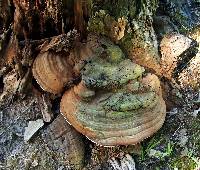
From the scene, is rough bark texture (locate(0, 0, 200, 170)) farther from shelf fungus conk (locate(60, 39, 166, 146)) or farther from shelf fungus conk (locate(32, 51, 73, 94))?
shelf fungus conk (locate(60, 39, 166, 146))

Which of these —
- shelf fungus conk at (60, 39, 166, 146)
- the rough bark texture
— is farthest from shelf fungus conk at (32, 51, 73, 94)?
shelf fungus conk at (60, 39, 166, 146)

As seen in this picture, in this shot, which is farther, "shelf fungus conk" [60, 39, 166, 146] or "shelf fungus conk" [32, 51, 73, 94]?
"shelf fungus conk" [32, 51, 73, 94]

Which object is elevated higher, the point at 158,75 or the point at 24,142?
the point at 158,75

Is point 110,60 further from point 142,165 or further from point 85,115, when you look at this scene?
point 142,165

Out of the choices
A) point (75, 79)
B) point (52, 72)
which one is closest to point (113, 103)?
point (75, 79)

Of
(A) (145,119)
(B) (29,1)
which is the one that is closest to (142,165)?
(A) (145,119)

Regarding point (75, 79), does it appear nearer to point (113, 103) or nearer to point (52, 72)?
point (52, 72)
